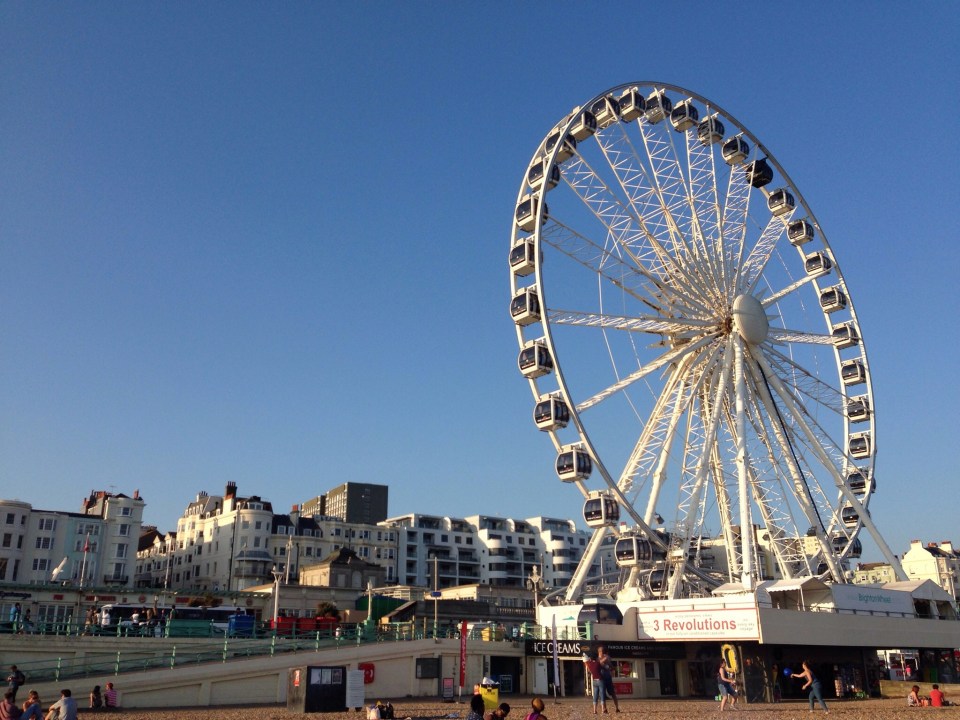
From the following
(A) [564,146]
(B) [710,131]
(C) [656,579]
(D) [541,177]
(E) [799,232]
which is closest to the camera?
(C) [656,579]

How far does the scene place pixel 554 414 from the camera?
45094 mm

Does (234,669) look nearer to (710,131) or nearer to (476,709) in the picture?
(476,709)

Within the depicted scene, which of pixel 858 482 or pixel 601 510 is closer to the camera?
pixel 601 510

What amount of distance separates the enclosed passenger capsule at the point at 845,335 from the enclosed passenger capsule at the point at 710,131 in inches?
632

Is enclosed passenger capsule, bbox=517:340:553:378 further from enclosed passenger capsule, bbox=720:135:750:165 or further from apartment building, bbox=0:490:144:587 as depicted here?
apartment building, bbox=0:490:144:587

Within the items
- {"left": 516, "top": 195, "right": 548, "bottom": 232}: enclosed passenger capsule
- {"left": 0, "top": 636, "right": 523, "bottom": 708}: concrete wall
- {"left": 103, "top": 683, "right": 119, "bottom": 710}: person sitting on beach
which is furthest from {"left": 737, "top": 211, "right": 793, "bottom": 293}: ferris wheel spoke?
{"left": 103, "top": 683, "right": 119, "bottom": 710}: person sitting on beach

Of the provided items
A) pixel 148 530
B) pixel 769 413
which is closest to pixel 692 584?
pixel 769 413

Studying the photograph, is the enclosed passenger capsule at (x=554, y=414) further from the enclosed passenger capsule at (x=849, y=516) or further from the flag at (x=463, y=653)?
the enclosed passenger capsule at (x=849, y=516)

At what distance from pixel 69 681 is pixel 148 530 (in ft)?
340

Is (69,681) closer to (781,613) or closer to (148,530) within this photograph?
(781,613)

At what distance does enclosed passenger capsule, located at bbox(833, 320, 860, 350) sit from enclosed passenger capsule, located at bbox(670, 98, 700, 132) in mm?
18098

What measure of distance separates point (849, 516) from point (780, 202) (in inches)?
837

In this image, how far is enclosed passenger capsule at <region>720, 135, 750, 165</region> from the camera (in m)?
58.8

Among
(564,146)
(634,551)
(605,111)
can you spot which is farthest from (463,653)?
(605,111)
